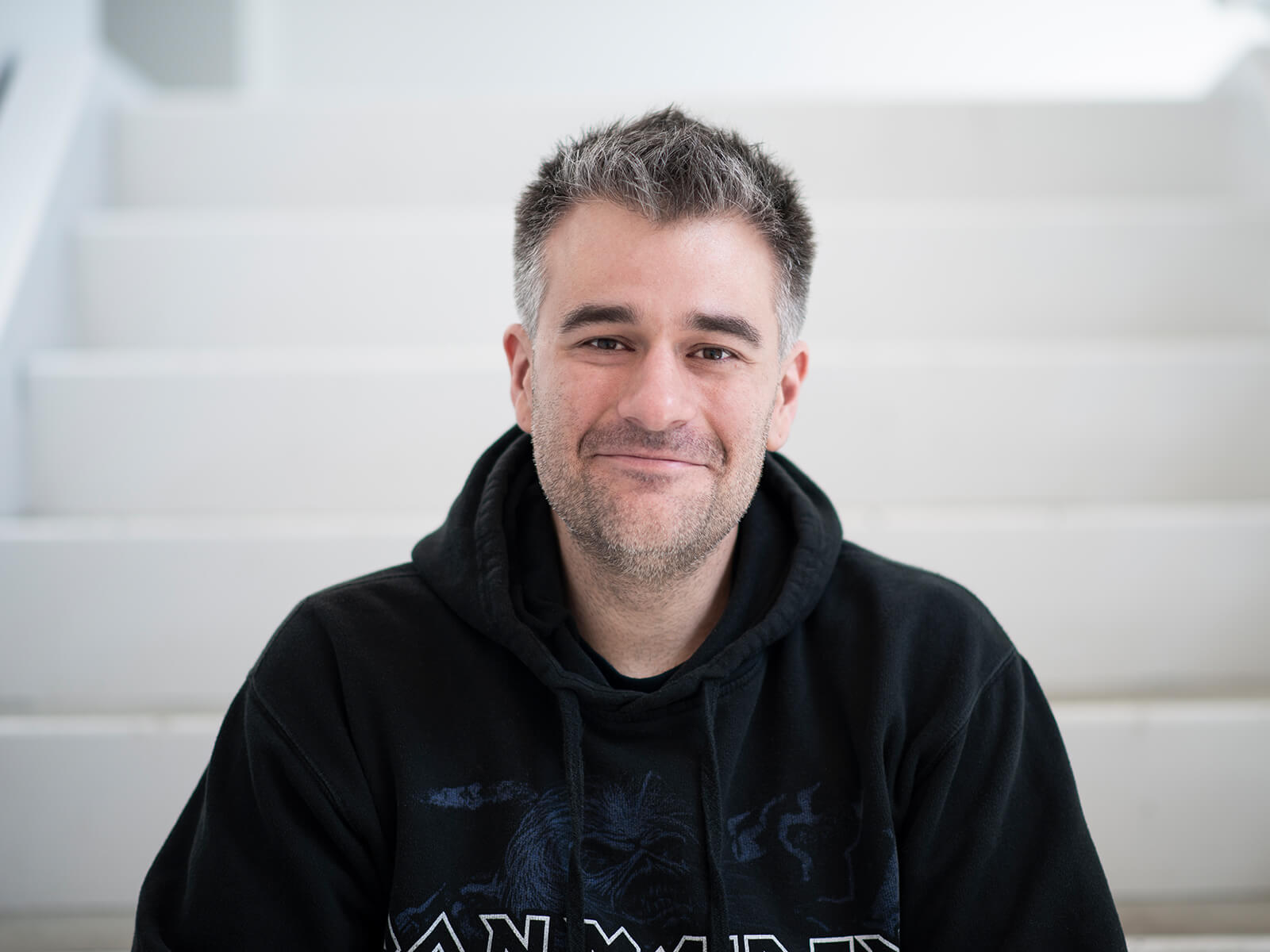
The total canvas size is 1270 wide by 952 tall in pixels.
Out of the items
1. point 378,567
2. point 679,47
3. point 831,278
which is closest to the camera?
point 378,567

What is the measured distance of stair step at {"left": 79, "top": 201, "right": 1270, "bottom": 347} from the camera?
189cm

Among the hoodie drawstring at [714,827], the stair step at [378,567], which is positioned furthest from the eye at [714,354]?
the stair step at [378,567]

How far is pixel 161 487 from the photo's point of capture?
1.70 m

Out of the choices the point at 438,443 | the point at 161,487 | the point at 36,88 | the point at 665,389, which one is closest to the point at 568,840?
the point at 665,389

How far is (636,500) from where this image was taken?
1.00 m

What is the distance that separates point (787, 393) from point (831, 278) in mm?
826

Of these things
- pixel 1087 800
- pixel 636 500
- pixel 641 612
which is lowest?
pixel 1087 800

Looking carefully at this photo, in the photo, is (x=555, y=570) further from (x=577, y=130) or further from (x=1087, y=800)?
(x=577, y=130)

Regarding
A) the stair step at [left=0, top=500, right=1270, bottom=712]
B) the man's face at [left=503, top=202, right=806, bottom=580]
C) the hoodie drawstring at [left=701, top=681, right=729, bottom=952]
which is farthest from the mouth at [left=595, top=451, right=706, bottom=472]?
the stair step at [left=0, top=500, right=1270, bottom=712]

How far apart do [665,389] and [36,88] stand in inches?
66.6

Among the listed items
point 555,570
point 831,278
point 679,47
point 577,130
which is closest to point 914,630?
point 555,570

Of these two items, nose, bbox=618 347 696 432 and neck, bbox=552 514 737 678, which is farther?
neck, bbox=552 514 737 678

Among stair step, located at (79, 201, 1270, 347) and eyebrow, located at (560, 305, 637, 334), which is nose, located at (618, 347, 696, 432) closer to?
eyebrow, located at (560, 305, 637, 334)

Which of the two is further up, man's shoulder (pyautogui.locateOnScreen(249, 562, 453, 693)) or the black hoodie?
man's shoulder (pyautogui.locateOnScreen(249, 562, 453, 693))
